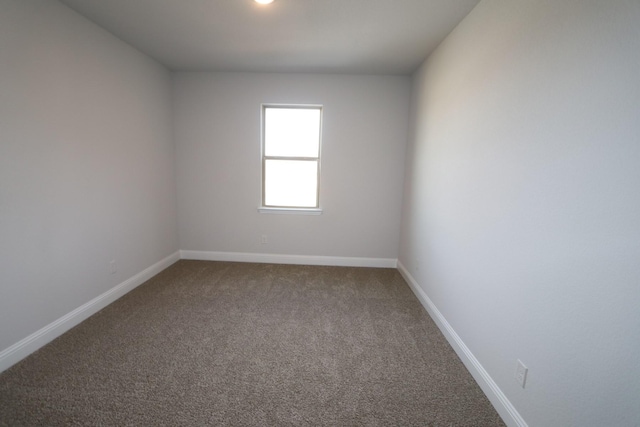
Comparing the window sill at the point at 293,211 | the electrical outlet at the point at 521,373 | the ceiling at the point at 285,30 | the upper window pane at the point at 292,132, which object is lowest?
the electrical outlet at the point at 521,373

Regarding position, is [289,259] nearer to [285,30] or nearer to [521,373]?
[285,30]

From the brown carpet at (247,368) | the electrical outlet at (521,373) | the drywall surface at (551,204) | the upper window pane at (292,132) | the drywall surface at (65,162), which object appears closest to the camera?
the drywall surface at (551,204)

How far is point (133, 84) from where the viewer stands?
9.59 feet

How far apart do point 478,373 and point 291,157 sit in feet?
9.97

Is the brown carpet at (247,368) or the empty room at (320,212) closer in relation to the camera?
the empty room at (320,212)

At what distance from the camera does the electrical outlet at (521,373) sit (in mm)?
1403

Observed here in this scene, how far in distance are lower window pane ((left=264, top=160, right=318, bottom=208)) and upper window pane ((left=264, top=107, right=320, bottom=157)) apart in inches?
5.3

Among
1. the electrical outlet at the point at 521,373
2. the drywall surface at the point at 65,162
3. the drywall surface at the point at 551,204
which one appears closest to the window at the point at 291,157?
the drywall surface at the point at 65,162

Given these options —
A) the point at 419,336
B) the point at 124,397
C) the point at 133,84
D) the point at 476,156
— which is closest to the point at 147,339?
the point at 124,397

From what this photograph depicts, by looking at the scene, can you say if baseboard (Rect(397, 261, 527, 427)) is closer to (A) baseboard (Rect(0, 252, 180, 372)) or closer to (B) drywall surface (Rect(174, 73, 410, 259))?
(B) drywall surface (Rect(174, 73, 410, 259))

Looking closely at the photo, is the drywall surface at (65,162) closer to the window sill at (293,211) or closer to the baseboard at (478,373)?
the window sill at (293,211)

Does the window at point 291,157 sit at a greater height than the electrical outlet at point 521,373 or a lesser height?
greater

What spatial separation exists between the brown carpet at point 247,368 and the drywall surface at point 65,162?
412 mm

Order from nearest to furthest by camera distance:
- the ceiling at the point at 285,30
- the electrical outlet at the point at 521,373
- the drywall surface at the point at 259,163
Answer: the electrical outlet at the point at 521,373
the ceiling at the point at 285,30
the drywall surface at the point at 259,163
